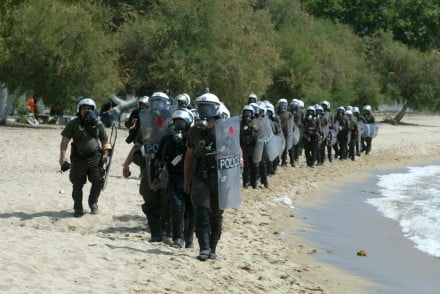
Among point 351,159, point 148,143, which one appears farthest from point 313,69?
point 148,143

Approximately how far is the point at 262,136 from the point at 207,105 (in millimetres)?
8837

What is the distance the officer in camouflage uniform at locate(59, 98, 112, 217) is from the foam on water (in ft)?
16.9

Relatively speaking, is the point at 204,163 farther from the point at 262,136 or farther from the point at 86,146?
the point at 262,136

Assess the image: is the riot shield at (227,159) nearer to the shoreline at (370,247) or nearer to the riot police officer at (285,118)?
the shoreline at (370,247)

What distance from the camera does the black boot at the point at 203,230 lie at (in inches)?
383

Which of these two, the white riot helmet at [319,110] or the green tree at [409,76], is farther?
the green tree at [409,76]

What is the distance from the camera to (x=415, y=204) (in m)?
21.3

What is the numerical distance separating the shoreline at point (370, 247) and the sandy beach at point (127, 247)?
31 centimetres

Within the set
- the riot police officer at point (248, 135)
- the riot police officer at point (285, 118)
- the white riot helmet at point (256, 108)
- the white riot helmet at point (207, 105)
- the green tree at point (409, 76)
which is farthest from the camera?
the green tree at point (409, 76)

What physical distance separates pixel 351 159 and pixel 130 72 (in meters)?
10.3

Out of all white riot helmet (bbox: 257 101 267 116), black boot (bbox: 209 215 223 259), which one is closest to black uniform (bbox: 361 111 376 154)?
white riot helmet (bbox: 257 101 267 116)

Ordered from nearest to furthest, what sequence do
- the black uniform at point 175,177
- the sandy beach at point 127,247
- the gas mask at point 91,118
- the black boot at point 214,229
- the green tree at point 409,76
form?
the sandy beach at point 127,247, the black boot at point 214,229, the black uniform at point 175,177, the gas mask at point 91,118, the green tree at point 409,76

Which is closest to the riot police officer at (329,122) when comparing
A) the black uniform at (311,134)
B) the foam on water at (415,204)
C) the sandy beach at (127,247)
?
the black uniform at (311,134)

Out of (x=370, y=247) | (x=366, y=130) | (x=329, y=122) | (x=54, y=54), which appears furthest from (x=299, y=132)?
(x=370, y=247)
